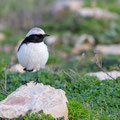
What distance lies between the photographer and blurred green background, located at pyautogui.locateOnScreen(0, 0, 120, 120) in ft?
21.0

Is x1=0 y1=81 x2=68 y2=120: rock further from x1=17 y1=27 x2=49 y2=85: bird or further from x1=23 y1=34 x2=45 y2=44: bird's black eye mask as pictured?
x1=23 y1=34 x2=45 y2=44: bird's black eye mask

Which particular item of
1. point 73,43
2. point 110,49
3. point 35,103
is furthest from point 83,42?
point 35,103

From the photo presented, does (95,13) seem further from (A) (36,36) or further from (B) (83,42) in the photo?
(A) (36,36)

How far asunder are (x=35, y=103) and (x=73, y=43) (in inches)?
367

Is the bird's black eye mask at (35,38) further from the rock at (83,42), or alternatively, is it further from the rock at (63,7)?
the rock at (63,7)

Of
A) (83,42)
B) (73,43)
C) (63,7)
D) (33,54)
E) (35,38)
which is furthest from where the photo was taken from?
(63,7)

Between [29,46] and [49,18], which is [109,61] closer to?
[29,46]

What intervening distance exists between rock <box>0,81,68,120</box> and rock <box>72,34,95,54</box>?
328 inches

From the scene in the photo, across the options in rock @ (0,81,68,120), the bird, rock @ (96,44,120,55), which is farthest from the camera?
rock @ (96,44,120,55)

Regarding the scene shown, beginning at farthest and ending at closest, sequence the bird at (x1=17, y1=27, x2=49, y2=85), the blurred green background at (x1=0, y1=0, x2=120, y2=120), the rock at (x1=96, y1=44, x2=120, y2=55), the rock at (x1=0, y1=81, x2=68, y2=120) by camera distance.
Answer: the rock at (x1=96, y1=44, x2=120, y2=55) < the blurred green background at (x1=0, y1=0, x2=120, y2=120) < the bird at (x1=17, y1=27, x2=49, y2=85) < the rock at (x1=0, y1=81, x2=68, y2=120)

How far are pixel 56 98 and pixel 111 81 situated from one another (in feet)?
6.44

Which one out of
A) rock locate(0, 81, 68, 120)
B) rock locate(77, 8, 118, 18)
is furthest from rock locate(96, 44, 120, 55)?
rock locate(0, 81, 68, 120)

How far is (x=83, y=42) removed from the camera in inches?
557

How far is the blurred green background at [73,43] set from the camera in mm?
6410
